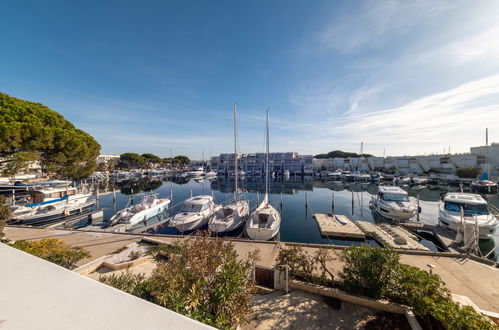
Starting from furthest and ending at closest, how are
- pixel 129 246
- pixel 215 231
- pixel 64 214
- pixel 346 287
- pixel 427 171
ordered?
pixel 427 171 → pixel 64 214 → pixel 215 231 → pixel 129 246 → pixel 346 287

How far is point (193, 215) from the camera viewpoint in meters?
14.9

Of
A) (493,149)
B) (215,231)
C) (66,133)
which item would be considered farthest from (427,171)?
(66,133)

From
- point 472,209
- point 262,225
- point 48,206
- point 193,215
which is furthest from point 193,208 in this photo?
point 472,209

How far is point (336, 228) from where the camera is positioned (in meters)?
15.2

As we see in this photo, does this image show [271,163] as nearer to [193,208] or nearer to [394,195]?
[394,195]

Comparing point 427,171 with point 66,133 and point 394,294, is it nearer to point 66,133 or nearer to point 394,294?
point 394,294

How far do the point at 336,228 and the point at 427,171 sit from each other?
204 feet

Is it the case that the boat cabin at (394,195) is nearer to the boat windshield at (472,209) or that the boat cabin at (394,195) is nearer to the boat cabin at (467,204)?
the boat cabin at (467,204)

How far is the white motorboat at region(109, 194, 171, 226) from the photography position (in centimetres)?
1630

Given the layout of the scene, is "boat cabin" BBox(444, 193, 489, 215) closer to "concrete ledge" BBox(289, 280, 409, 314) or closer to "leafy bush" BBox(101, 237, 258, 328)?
"concrete ledge" BBox(289, 280, 409, 314)

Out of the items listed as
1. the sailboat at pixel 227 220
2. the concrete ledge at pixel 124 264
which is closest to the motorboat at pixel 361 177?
the sailboat at pixel 227 220

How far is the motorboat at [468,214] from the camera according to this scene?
483 inches

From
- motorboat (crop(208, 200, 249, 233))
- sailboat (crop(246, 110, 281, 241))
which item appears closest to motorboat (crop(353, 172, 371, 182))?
motorboat (crop(208, 200, 249, 233))

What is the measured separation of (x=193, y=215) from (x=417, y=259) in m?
13.9
